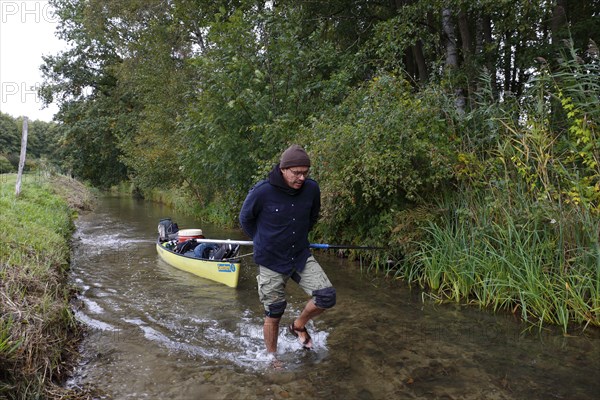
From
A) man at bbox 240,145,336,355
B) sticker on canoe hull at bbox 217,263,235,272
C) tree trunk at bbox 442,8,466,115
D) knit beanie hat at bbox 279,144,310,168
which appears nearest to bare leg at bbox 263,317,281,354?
man at bbox 240,145,336,355

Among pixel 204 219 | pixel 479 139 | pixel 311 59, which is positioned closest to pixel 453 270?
pixel 479 139

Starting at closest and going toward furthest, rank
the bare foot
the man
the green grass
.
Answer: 1. the man
2. the bare foot
3. the green grass

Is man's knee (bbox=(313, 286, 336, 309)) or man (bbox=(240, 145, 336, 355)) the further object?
man's knee (bbox=(313, 286, 336, 309))

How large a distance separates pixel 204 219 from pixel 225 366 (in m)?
15.1

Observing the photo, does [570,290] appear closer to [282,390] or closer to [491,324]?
[491,324]

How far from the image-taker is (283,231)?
4375mm

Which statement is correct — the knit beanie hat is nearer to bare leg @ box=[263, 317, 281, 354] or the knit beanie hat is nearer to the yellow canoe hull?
bare leg @ box=[263, 317, 281, 354]

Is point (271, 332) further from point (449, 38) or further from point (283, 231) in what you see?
point (449, 38)

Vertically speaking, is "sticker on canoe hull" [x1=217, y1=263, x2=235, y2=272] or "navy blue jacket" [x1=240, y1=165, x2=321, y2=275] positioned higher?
"navy blue jacket" [x1=240, y1=165, x2=321, y2=275]

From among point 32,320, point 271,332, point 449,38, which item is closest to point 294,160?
point 271,332

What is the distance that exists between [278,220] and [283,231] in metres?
0.13

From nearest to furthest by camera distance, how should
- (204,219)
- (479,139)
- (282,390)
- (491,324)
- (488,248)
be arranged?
(282,390), (491,324), (488,248), (479,139), (204,219)

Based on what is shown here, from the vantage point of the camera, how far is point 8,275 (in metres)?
5.09

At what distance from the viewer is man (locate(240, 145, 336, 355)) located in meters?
4.29
